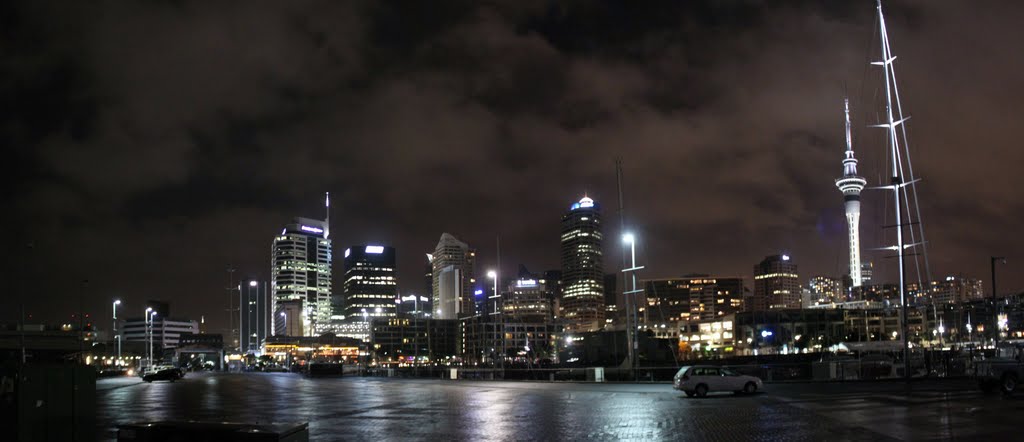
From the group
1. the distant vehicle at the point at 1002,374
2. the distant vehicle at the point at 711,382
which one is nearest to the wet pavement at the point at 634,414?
the distant vehicle at the point at 711,382

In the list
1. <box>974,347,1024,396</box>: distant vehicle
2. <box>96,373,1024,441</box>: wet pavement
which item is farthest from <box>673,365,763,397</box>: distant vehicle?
<box>974,347,1024,396</box>: distant vehicle

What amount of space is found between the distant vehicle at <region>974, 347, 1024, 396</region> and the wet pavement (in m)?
0.77

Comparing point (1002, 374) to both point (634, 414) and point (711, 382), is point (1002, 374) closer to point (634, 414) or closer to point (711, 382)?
point (711, 382)

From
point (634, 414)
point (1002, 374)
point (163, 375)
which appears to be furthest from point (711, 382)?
point (163, 375)

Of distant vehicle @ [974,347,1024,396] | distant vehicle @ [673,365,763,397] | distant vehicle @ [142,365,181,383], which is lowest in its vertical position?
distant vehicle @ [142,365,181,383]

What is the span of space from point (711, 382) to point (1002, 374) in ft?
33.8

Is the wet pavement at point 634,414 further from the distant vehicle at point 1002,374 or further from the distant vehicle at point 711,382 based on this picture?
the distant vehicle at point 1002,374

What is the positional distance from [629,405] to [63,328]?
100 meters

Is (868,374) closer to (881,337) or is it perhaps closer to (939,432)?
(939,432)

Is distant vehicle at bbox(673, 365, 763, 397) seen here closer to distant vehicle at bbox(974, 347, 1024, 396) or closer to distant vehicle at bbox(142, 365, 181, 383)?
distant vehicle at bbox(974, 347, 1024, 396)

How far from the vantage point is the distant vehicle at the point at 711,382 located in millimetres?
32125

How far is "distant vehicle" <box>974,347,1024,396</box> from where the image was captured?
26.8 meters

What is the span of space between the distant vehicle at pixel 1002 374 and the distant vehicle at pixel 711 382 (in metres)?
8.43

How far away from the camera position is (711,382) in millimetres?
32281
